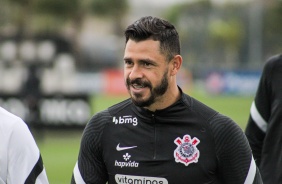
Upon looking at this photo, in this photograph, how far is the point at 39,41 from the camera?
27531mm

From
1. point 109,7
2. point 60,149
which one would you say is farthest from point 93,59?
point 60,149

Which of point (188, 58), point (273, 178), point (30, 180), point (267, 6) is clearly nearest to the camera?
point (30, 180)

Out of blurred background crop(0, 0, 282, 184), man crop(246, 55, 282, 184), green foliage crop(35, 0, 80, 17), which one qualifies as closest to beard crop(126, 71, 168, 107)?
man crop(246, 55, 282, 184)

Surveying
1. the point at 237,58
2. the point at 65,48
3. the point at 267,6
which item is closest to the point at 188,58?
the point at 237,58

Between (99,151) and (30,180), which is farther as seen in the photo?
(99,151)

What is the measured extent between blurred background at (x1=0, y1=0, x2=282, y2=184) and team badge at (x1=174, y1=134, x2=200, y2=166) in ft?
23.2

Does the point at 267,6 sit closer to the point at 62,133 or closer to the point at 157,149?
the point at 62,133

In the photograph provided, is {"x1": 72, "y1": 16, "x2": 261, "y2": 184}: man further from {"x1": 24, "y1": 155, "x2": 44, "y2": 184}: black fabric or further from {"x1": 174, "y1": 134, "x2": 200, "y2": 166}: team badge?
{"x1": 24, "y1": 155, "x2": 44, "y2": 184}: black fabric

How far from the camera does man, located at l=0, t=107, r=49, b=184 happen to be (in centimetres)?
432

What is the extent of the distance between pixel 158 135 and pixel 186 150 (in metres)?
0.18

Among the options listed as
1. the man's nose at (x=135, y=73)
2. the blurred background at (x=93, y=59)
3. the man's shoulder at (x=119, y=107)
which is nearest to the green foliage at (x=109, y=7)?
the blurred background at (x=93, y=59)

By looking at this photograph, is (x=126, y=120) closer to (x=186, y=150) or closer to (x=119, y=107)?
(x=119, y=107)

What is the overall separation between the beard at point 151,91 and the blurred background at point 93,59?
7115 mm

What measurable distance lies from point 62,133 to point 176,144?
18.9 m
